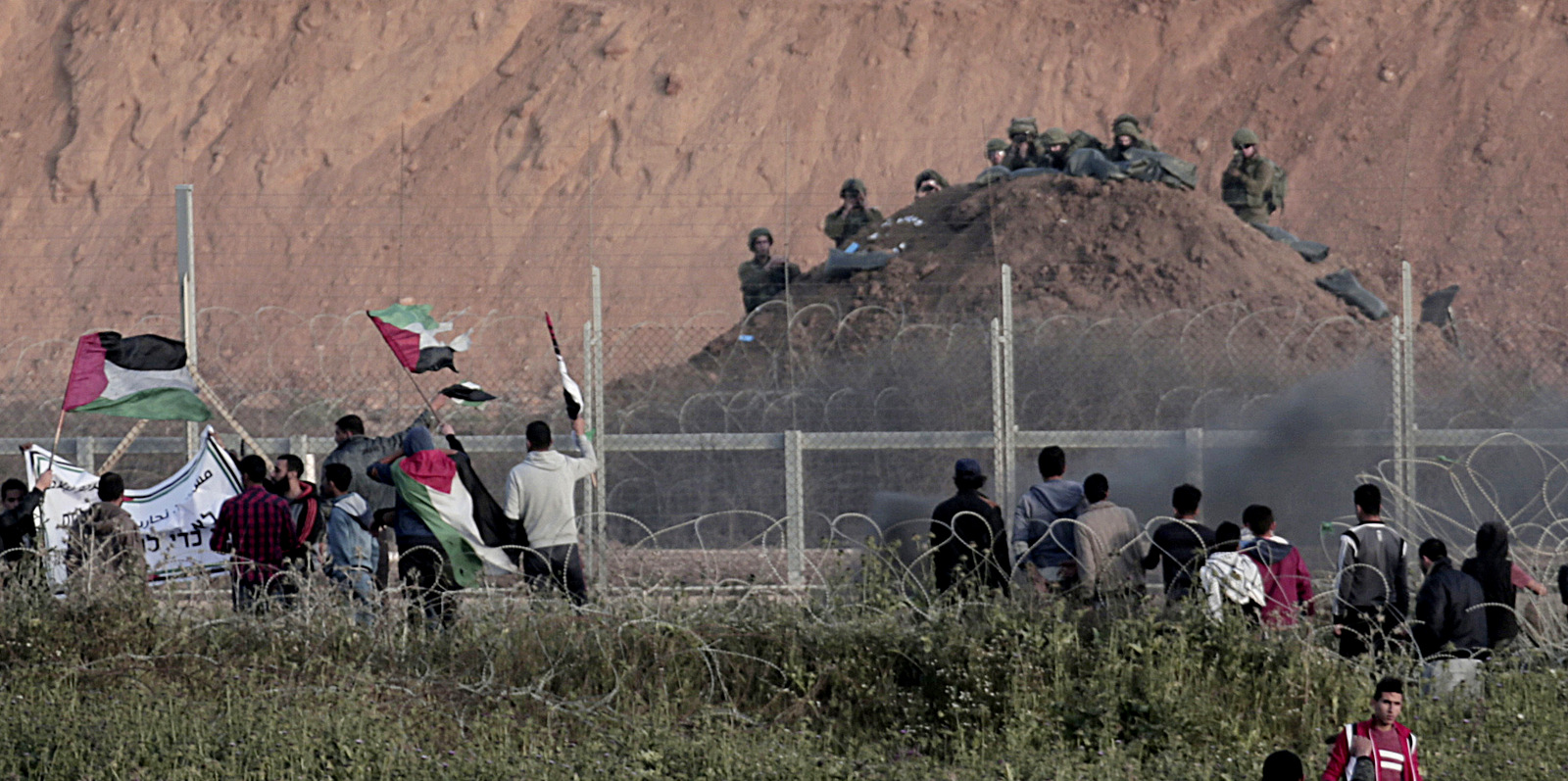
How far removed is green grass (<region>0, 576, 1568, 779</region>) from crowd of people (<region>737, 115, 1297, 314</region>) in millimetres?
6368

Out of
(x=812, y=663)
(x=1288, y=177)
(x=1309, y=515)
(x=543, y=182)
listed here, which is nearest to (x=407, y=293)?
(x=543, y=182)

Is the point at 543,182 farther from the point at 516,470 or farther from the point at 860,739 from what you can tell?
the point at 860,739

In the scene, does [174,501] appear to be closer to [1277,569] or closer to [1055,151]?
[1277,569]

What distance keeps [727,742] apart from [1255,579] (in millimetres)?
2274

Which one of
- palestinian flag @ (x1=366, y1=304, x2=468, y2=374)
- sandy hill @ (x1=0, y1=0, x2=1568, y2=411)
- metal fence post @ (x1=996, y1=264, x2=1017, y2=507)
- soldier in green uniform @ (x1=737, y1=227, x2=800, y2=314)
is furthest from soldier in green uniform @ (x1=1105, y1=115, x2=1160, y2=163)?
sandy hill @ (x1=0, y1=0, x2=1568, y2=411)

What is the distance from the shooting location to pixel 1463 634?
254 inches

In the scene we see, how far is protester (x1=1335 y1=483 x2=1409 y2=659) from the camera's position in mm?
6605

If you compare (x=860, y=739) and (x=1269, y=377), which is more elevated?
(x=1269, y=377)

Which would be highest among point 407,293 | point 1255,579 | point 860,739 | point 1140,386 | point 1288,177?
point 1288,177

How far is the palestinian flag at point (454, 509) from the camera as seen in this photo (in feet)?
24.6

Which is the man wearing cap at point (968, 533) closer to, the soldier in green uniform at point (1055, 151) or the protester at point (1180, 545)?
the protester at point (1180, 545)

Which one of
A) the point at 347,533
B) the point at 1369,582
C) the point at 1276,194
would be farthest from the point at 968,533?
the point at 1276,194

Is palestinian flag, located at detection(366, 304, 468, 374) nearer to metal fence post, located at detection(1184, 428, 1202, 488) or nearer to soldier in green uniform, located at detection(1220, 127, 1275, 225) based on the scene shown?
metal fence post, located at detection(1184, 428, 1202, 488)

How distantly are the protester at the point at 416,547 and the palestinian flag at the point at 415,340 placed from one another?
38.7 inches
